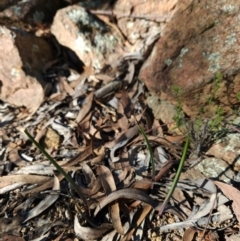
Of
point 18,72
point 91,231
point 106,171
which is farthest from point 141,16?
point 91,231

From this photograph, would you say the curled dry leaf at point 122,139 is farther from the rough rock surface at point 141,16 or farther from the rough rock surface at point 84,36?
the rough rock surface at point 141,16

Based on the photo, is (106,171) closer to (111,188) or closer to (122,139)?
(111,188)

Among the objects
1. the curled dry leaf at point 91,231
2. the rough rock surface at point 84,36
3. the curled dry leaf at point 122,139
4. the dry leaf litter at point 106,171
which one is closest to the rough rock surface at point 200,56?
the dry leaf litter at point 106,171

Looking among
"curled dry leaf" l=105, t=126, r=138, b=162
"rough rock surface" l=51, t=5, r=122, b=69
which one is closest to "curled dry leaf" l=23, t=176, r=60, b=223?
"curled dry leaf" l=105, t=126, r=138, b=162

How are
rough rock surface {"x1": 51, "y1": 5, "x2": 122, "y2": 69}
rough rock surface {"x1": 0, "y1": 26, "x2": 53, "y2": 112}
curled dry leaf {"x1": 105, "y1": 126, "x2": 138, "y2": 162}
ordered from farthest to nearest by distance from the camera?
1. rough rock surface {"x1": 51, "y1": 5, "x2": 122, "y2": 69}
2. rough rock surface {"x1": 0, "y1": 26, "x2": 53, "y2": 112}
3. curled dry leaf {"x1": 105, "y1": 126, "x2": 138, "y2": 162}

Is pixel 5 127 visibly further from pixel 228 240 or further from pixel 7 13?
pixel 228 240

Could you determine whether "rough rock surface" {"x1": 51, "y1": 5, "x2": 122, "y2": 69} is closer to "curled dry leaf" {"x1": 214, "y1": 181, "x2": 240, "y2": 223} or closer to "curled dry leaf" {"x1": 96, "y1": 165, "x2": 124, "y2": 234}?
"curled dry leaf" {"x1": 96, "y1": 165, "x2": 124, "y2": 234}
